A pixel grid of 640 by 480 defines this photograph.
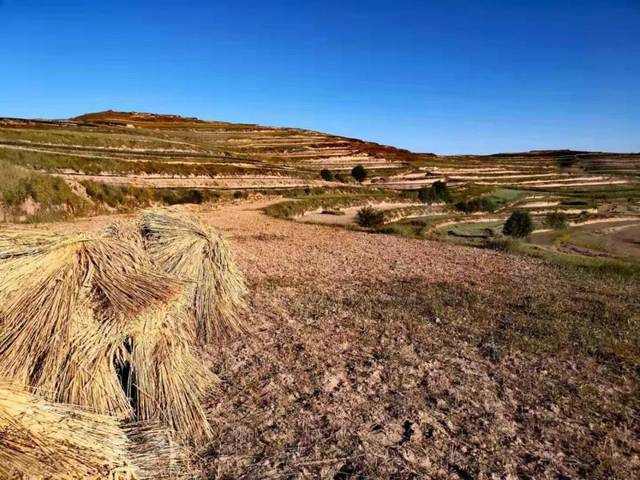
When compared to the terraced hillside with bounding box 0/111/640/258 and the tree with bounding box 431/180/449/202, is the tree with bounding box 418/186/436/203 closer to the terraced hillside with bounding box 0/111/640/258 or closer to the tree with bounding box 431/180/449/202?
the tree with bounding box 431/180/449/202

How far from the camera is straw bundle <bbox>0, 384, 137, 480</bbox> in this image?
2.97 m

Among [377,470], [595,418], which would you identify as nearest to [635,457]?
[595,418]

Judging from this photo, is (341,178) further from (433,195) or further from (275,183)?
(433,195)

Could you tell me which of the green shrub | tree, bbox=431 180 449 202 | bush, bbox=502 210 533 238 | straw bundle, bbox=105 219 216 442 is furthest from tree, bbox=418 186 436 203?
straw bundle, bbox=105 219 216 442

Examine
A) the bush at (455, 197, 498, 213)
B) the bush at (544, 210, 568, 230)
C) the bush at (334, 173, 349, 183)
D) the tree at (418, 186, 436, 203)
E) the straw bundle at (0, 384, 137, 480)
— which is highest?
the bush at (334, 173, 349, 183)

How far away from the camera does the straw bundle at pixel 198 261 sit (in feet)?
21.7

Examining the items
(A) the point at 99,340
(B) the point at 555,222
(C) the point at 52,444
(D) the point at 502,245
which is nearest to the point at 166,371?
(A) the point at 99,340

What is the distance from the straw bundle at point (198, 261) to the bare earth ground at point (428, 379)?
715 millimetres

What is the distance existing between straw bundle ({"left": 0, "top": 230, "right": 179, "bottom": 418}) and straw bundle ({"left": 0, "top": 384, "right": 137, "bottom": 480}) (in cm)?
76

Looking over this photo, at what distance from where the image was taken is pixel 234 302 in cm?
811

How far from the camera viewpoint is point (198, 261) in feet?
22.7

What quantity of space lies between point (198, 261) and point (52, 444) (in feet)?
12.9

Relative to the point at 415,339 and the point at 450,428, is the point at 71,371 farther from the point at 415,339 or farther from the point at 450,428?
the point at 415,339

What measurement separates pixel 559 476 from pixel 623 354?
14.5 feet
